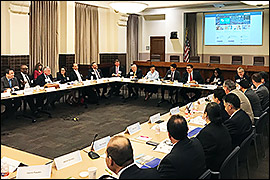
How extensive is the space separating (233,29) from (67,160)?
11.0 metres

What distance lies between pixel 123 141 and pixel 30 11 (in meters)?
8.20

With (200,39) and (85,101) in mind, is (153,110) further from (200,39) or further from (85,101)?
(200,39)

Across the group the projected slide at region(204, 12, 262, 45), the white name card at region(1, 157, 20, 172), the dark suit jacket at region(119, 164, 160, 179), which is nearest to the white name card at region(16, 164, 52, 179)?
the white name card at region(1, 157, 20, 172)

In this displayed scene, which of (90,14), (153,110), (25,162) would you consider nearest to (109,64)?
(90,14)

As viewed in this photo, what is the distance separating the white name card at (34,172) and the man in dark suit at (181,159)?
35.3 inches

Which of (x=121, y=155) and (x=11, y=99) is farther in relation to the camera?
(x=11, y=99)

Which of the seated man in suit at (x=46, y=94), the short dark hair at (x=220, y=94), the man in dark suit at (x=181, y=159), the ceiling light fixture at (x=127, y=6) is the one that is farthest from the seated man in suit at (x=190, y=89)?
the man in dark suit at (x=181, y=159)

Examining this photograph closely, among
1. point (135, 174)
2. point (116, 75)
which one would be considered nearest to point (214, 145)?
point (135, 174)

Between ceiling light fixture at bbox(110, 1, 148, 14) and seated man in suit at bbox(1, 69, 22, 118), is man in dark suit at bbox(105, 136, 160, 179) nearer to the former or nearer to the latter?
seated man in suit at bbox(1, 69, 22, 118)

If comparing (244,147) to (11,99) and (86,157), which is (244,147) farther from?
(11,99)

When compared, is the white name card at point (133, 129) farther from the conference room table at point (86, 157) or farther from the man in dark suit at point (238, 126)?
the man in dark suit at point (238, 126)

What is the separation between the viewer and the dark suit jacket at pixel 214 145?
2852 mm

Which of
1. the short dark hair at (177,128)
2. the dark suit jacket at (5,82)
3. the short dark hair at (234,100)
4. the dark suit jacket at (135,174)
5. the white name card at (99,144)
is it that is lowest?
the white name card at (99,144)

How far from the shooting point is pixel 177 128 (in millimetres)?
2492
